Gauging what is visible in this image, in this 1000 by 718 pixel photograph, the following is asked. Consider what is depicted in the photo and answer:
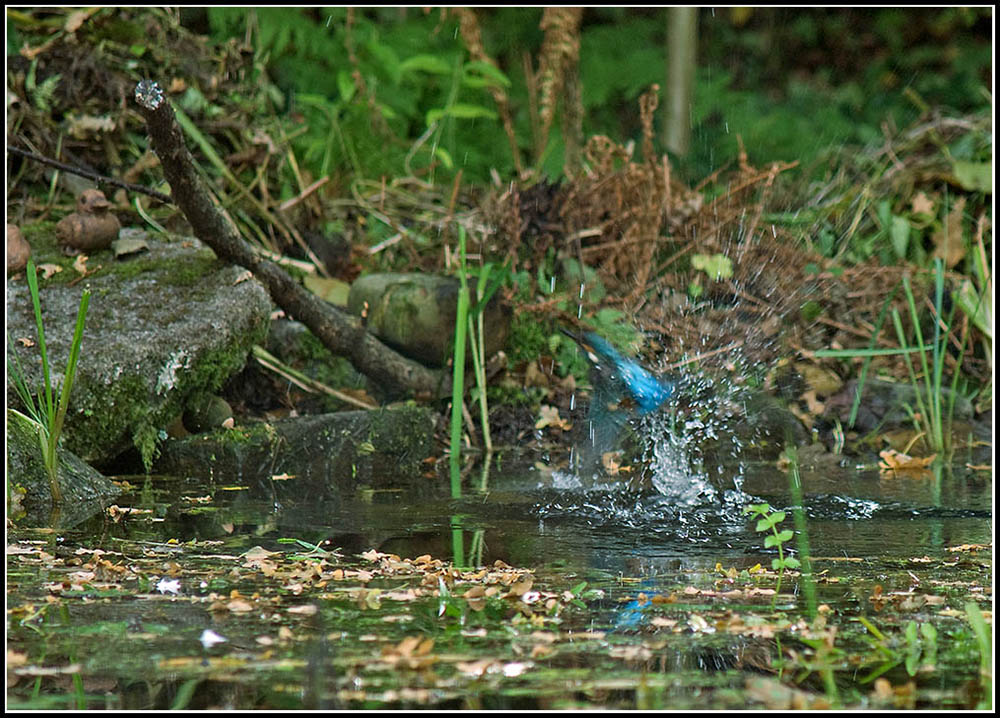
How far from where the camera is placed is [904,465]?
3844mm

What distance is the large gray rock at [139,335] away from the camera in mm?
3463

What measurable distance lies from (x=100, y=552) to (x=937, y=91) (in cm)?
801

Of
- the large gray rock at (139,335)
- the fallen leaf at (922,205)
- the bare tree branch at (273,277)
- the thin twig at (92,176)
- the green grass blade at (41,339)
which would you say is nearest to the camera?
the green grass blade at (41,339)

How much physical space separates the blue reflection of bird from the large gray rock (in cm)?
124

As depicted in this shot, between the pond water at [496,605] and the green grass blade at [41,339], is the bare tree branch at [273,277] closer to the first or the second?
the green grass blade at [41,339]

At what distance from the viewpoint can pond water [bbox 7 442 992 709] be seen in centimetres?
155

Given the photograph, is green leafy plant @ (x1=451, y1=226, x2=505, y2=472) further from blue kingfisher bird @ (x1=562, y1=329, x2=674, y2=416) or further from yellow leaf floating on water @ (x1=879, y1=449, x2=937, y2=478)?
yellow leaf floating on water @ (x1=879, y1=449, x2=937, y2=478)

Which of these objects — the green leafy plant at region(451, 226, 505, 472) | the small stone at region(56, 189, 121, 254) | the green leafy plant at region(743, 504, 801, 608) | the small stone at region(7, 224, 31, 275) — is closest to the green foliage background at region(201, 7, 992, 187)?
the small stone at region(56, 189, 121, 254)

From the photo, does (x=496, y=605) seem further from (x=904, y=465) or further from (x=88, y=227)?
(x=88, y=227)

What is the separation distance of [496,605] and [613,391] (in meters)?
2.19

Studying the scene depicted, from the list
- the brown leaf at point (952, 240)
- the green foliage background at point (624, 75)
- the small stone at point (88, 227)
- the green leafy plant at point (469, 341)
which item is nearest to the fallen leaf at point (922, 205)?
the brown leaf at point (952, 240)

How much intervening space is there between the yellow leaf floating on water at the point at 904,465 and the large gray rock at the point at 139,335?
224 centimetres

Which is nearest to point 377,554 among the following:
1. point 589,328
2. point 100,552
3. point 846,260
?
point 100,552

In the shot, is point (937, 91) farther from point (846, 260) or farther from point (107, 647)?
point (107, 647)
